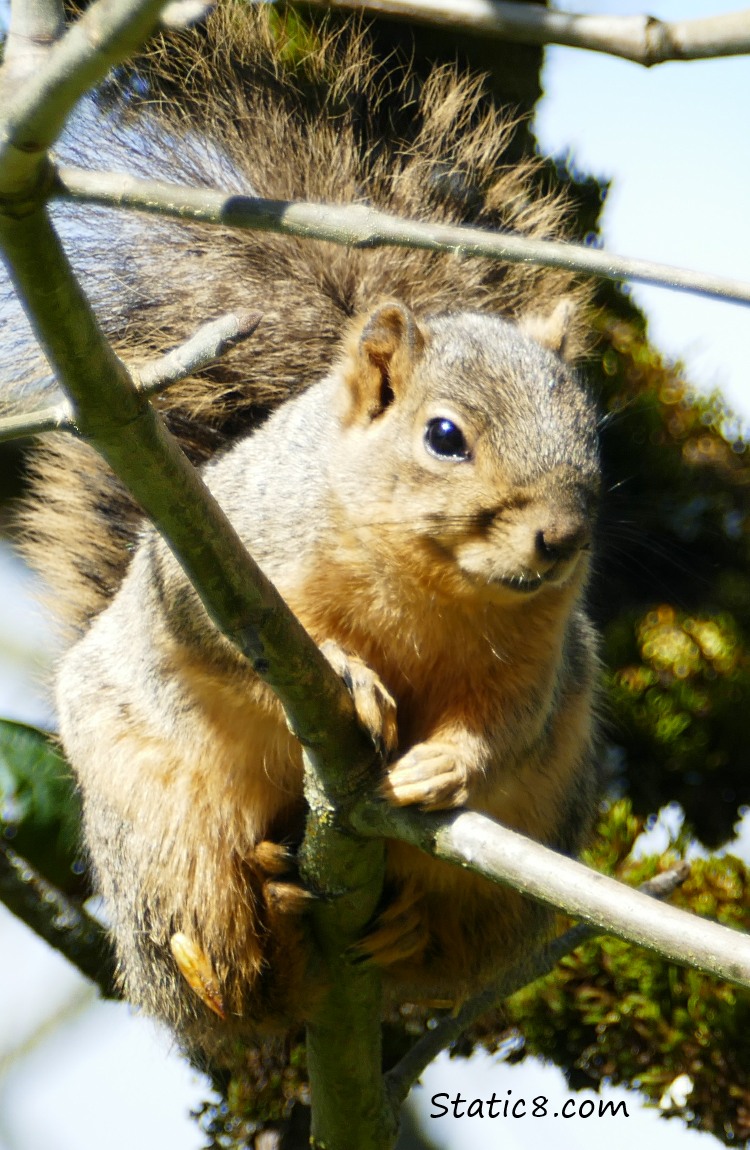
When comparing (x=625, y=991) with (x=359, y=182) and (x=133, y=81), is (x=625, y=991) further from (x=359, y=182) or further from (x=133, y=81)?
(x=133, y=81)

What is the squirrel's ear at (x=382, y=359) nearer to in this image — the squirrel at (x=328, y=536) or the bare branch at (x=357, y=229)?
the squirrel at (x=328, y=536)

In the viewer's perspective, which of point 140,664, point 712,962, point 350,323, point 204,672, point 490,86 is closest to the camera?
point 712,962

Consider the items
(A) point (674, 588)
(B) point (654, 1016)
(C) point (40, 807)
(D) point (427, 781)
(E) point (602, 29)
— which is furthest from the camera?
(A) point (674, 588)

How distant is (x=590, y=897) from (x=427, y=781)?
66 cm

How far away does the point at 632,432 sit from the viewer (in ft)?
10.2

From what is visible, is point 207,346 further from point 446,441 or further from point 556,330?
point 556,330

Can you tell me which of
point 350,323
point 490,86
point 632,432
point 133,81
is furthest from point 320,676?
point 490,86

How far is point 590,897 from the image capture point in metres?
1.30

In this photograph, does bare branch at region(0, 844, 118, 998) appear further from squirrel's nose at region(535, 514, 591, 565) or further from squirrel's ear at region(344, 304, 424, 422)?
squirrel's nose at region(535, 514, 591, 565)

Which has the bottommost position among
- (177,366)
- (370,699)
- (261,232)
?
(370,699)

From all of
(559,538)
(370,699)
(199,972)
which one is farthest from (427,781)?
(199,972)

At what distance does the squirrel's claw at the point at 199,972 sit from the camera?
2.45m

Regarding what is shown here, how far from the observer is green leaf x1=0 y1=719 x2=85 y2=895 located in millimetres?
2842

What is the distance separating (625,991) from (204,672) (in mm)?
1235
